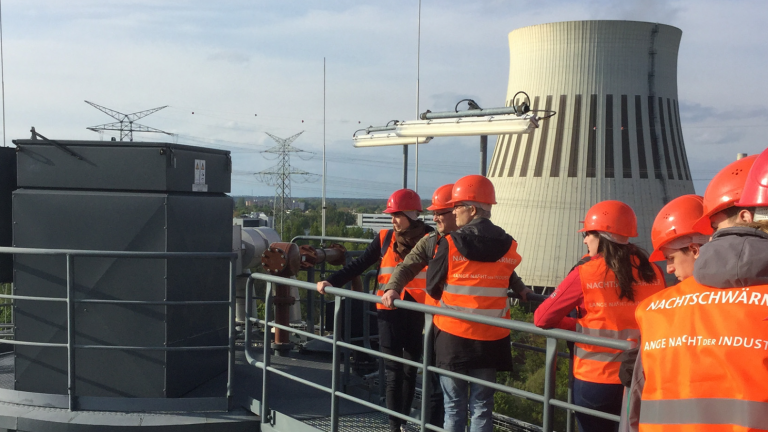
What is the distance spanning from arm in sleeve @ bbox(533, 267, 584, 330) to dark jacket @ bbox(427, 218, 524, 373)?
566 mm

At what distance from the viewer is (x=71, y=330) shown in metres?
4.89

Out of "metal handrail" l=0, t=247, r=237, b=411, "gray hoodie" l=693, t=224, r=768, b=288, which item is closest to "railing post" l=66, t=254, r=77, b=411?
"metal handrail" l=0, t=247, r=237, b=411

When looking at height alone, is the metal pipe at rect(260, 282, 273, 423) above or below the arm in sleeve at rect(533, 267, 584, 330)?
below

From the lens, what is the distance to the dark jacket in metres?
3.95

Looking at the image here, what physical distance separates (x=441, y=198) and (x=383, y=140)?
679 centimetres

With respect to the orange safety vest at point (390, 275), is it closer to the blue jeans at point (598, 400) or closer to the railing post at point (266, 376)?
the railing post at point (266, 376)

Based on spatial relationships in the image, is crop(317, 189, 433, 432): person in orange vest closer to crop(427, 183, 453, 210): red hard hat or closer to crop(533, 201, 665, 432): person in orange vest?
crop(427, 183, 453, 210): red hard hat

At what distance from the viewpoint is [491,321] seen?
11.2 feet

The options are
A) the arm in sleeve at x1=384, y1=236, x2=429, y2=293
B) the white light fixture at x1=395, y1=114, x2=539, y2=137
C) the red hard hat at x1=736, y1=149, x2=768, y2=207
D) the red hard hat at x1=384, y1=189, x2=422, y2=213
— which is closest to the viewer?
the red hard hat at x1=736, y1=149, x2=768, y2=207

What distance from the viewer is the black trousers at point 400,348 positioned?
15.8 feet

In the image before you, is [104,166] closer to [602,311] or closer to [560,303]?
[560,303]

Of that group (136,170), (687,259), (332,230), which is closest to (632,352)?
(687,259)

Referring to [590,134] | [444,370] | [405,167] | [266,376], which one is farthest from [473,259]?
[590,134]

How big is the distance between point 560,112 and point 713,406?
1389 inches
